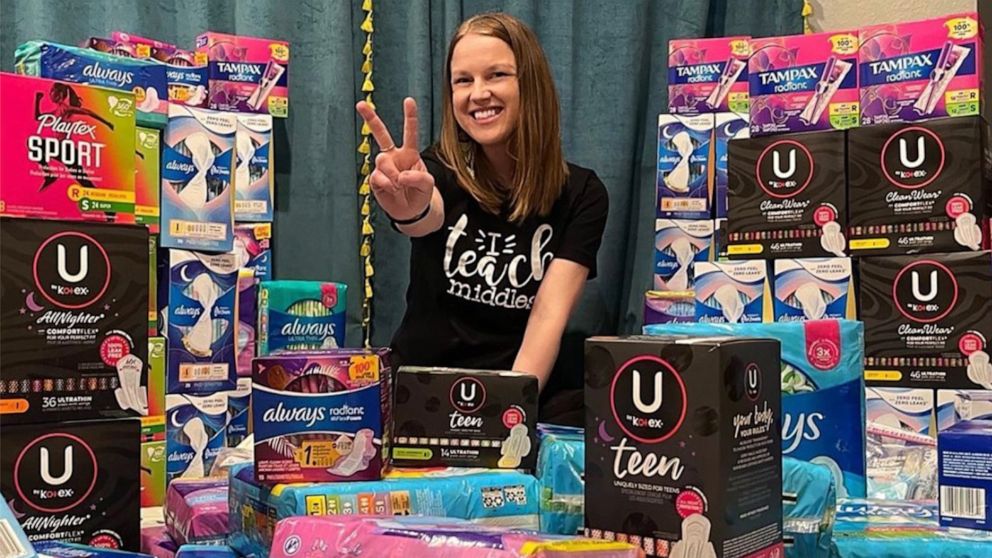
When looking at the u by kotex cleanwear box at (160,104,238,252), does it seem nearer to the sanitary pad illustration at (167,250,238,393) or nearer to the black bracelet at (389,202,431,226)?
the sanitary pad illustration at (167,250,238,393)

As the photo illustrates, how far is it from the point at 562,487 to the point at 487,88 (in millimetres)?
1051

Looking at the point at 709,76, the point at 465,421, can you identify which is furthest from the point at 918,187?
the point at 465,421

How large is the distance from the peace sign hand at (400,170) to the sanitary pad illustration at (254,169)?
2.29 feet

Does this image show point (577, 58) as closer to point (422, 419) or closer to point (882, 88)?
point (882, 88)

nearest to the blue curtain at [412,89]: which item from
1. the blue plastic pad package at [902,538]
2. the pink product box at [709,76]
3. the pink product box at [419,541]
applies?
the pink product box at [709,76]

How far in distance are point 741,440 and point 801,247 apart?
94 centimetres

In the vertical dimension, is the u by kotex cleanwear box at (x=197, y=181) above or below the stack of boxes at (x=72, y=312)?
above

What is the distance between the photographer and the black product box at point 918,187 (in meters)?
1.56

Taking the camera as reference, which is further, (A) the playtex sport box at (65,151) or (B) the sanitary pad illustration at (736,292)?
(B) the sanitary pad illustration at (736,292)

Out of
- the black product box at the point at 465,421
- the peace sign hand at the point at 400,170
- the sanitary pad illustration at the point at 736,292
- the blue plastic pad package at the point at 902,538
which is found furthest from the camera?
the sanitary pad illustration at the point at 736,292

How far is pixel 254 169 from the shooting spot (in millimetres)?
2164

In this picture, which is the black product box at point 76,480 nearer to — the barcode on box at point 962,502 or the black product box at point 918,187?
the barcode on box at point 962,502

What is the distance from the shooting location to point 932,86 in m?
1.74

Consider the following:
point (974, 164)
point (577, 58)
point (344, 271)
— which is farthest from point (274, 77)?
point (974, 164)
